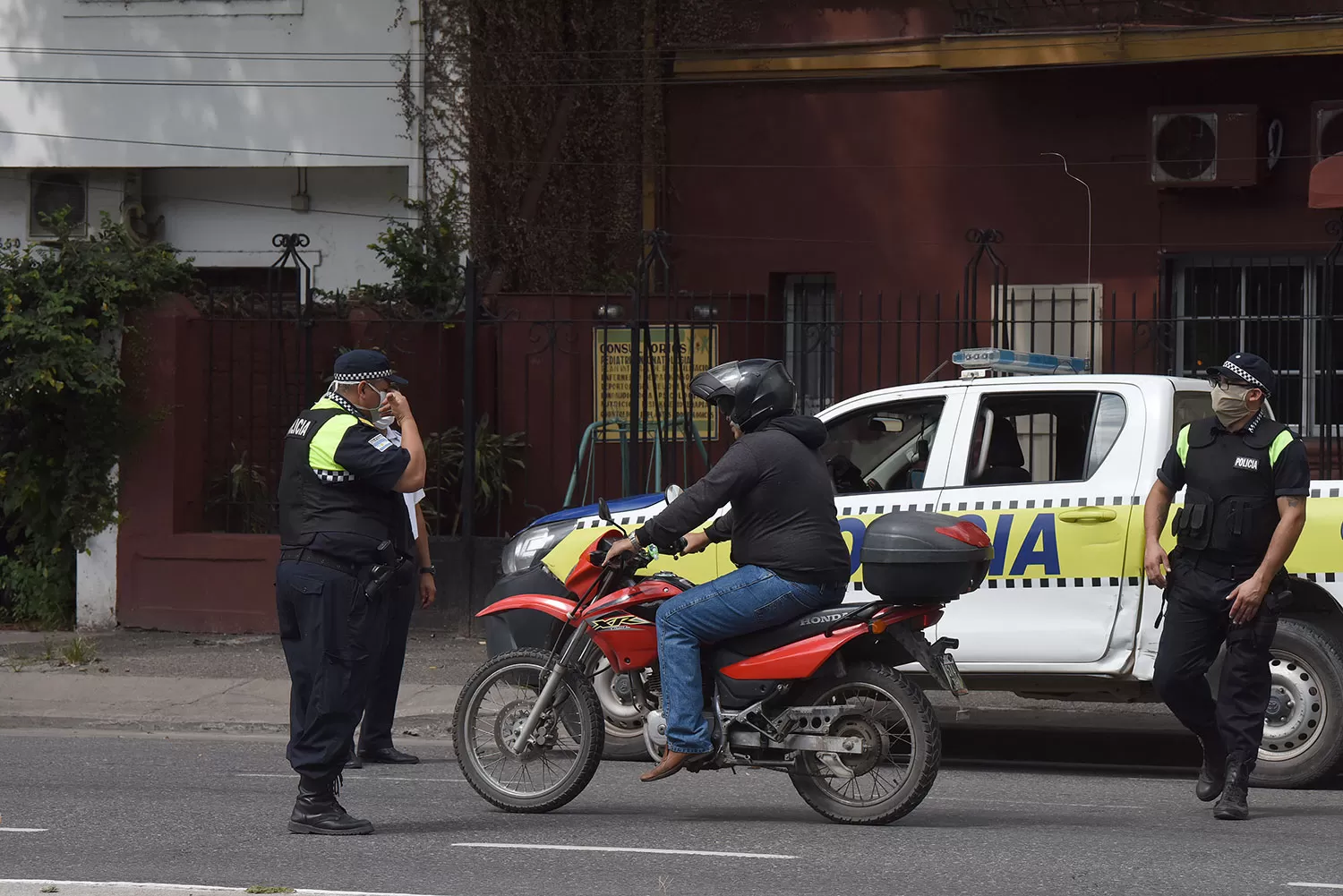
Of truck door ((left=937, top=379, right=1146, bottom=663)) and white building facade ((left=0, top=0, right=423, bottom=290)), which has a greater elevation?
white building facade ((left=0, top=0, right=423, bottom=290))

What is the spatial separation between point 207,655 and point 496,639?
4.40m

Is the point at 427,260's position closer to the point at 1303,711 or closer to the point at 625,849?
the point at 1303,711

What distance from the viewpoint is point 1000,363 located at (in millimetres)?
8977

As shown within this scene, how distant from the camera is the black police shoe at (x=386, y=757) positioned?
28.8 ft

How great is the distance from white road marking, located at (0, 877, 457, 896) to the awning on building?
9.02m

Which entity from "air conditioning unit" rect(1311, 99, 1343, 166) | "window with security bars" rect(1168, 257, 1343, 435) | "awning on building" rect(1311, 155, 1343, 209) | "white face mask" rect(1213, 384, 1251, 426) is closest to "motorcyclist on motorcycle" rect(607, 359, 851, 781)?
"white face mask" rect(1213, 384, 1251, 426)

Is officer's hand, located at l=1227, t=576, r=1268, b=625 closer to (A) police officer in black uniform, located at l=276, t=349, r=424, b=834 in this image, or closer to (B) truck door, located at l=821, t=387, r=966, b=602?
(B) truck door, located at l=821, t=387, r=966, b=602

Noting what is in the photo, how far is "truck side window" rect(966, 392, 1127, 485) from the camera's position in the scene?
8.42 meters

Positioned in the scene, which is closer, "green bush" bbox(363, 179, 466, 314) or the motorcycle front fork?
the motorcycle front fork

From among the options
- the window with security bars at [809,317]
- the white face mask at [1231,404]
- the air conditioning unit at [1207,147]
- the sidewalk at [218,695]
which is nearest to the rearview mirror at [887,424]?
the white face mask at [1231,404]

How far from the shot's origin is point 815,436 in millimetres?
A: 6969

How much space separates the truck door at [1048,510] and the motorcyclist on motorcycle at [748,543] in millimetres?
1698

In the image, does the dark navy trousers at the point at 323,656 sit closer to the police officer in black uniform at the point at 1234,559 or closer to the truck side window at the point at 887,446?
the truck side window at the point at 887,446

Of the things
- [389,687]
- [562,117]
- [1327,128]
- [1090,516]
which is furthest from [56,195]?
[1090,516]
